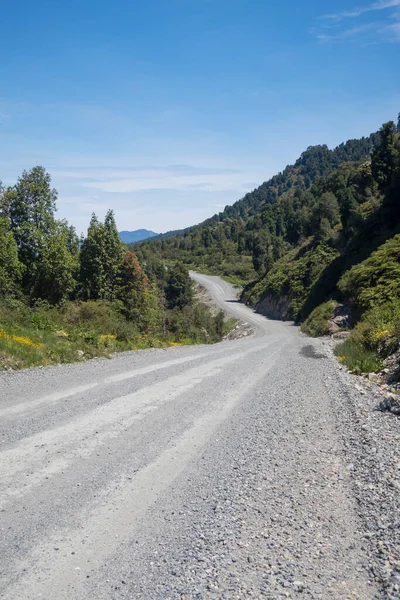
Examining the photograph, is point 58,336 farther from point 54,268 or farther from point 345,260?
point 345,260

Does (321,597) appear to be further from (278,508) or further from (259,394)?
(259,394)

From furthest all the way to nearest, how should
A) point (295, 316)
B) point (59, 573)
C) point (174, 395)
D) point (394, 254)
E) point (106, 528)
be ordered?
point (295, 316)
point (394, 254)
point (174, 395)
point (106, 528)
point (59, 573)

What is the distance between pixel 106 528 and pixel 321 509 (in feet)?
6.46

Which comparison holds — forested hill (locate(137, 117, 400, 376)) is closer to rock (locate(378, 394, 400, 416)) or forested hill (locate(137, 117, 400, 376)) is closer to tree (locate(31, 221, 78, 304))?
rock (locate(378, 394, 400, 416))

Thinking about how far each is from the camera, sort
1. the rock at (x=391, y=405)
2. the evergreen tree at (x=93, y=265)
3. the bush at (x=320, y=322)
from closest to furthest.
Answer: the rock at (x=391, y=405) → the evergreen tree at (x=93, y=265) → the bush at (x=320, y=322)

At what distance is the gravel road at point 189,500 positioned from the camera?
3039 mm

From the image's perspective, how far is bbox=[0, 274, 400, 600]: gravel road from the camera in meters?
3.04

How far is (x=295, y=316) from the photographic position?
5534cm

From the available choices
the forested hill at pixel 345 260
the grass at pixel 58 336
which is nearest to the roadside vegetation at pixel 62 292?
the grass at pixel 58 336

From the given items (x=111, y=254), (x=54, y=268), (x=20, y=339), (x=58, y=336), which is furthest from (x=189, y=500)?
(x=111, y=254)

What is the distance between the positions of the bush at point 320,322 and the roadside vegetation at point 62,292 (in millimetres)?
9925

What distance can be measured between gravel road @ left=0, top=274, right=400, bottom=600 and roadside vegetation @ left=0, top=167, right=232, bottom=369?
656cm

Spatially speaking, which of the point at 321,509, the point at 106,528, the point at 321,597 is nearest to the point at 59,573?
the point at 106,528

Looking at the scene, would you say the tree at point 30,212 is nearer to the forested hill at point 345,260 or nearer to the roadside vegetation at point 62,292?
the roadside vegetation at point 62,292
